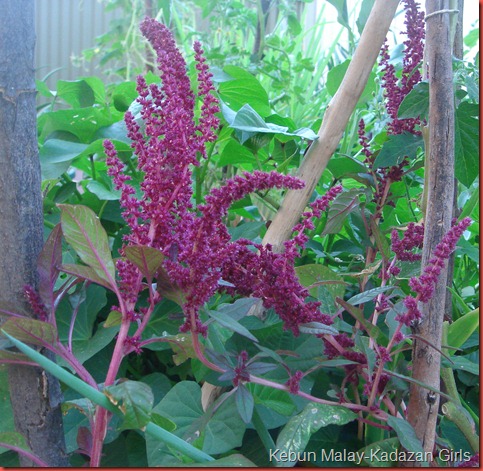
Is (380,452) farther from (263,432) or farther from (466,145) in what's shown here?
(466,145)

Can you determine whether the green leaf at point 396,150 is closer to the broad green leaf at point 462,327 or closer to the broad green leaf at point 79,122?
the broad green leaf at point 462,327

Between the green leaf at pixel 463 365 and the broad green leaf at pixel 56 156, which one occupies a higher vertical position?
the broad green leaf at pixel 56 156

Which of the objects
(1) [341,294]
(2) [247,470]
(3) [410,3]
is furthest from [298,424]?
(3) [410,3]

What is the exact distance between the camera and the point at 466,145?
587 millimetres

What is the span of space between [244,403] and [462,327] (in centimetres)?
24

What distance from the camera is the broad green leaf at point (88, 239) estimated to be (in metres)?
0.39

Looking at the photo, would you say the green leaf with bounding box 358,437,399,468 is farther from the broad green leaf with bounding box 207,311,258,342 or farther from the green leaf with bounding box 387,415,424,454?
the broad green leaf with bounding box 207,311,258,342

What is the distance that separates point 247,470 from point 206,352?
0.09 meters

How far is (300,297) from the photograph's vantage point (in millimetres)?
450

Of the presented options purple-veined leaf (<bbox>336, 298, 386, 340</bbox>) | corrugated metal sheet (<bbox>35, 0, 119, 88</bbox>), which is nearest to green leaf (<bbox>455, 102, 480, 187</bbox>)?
purple-veined leaf (<bbox>336, 298, 386, 340</bbox>)

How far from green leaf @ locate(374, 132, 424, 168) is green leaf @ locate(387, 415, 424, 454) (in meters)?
0.26

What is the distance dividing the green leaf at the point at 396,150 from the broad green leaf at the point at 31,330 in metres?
0.37

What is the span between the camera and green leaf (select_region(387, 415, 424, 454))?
411 mm

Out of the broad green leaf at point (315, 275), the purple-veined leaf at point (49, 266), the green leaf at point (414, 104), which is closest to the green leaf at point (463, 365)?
the broad green leaf at point (315, 275)
